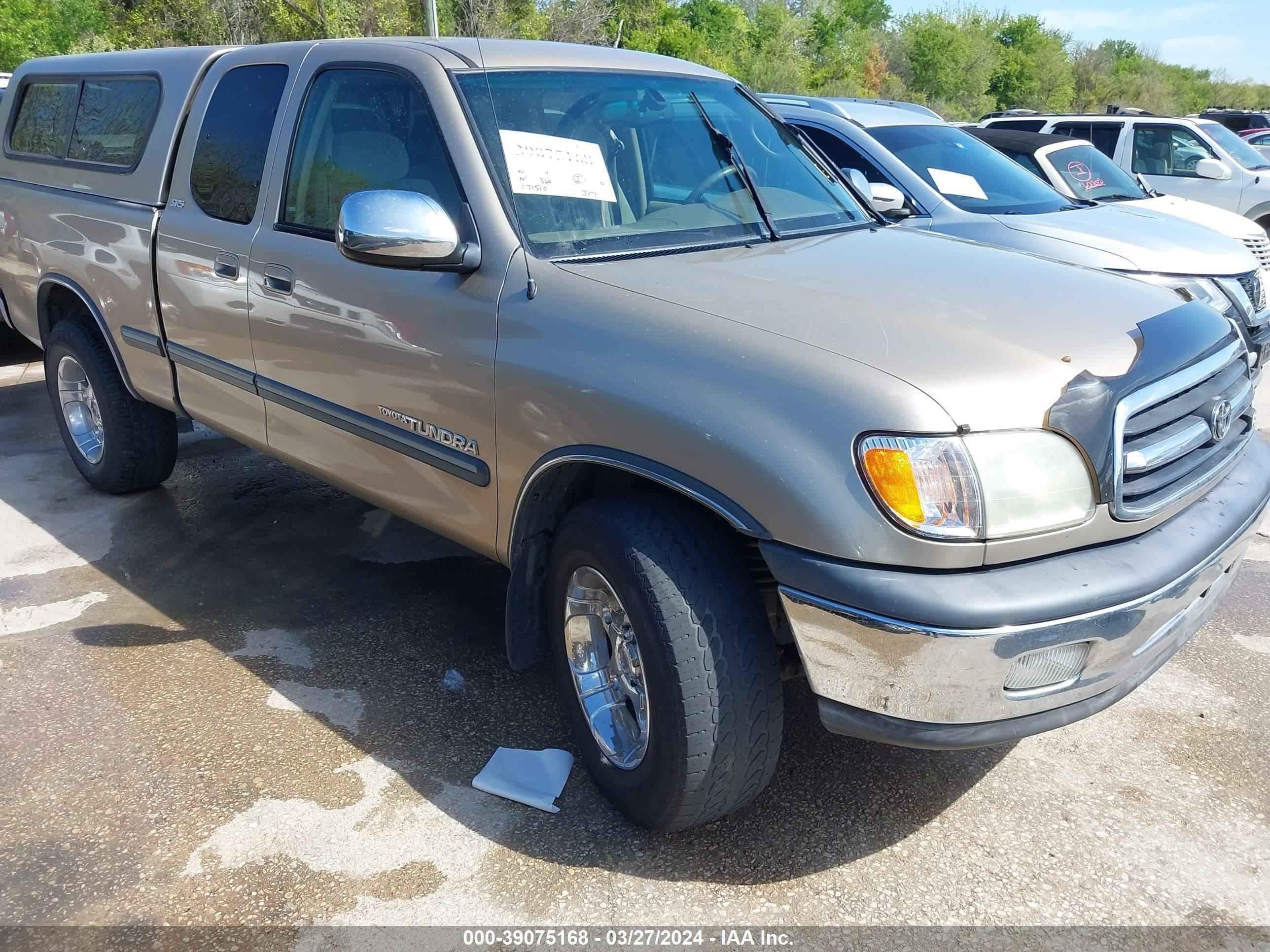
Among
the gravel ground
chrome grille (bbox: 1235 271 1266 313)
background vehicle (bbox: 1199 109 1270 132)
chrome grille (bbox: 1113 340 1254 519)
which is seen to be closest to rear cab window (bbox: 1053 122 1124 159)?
chrome grille (bbox: 1235 271 1266 313)

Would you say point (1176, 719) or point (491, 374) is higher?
point (491, 374)

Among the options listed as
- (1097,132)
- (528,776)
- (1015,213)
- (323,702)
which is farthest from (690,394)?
(1097,132)

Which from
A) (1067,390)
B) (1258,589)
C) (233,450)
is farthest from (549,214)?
(233,450)

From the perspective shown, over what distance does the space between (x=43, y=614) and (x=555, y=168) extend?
265cm

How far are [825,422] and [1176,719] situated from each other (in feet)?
6.36

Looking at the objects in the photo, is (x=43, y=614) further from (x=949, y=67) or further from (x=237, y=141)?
(x=949, y=67)

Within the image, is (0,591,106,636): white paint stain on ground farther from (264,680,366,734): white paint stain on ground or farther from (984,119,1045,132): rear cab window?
(984,119,1045,132): rear cab window

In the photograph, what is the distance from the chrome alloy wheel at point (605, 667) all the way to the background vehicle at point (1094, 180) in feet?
21.2

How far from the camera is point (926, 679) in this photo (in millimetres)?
2125

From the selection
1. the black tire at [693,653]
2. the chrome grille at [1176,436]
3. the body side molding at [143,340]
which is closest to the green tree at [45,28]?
the body side molding at [143,340]

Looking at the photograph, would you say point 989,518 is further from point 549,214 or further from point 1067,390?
point 549,214

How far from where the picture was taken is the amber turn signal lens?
2.09 meters

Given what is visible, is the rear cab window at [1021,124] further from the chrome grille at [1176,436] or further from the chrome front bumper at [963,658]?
the chrome front bumper at [963,658]

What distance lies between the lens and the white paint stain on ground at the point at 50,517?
439cm
